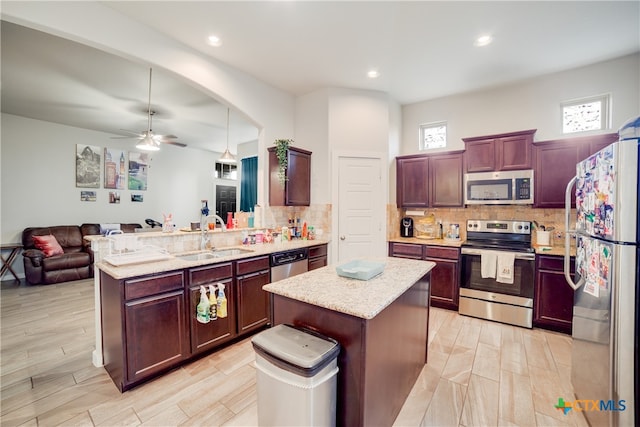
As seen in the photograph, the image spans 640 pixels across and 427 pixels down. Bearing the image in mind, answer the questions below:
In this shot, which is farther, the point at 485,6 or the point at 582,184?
the point at 485,6

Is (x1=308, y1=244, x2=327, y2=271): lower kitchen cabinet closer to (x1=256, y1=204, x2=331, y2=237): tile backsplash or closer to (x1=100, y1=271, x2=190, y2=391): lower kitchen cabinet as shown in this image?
(x1=256, y1=204, x2=331, y2=237): tile backsplash

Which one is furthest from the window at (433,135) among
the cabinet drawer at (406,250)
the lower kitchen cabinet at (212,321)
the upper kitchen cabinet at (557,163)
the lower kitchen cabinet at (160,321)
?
the lower kitchen cabinet at (212,321)

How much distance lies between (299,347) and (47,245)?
6235 mm

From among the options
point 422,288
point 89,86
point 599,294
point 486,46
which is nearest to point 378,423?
point 422,288

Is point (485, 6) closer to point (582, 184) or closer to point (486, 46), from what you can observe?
point (486, 46)

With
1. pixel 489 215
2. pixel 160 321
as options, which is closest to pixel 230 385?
pixel 160 321

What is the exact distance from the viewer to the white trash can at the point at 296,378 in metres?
1.29

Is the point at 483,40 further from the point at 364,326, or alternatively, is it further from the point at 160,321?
the point at 160,321

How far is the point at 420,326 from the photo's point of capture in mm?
2250

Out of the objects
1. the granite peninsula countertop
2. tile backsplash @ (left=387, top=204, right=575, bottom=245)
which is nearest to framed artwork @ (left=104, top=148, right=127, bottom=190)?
tile backsplash @ (left=387, top=204, right=575, bottom=245)

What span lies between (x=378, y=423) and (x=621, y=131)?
2.20 m

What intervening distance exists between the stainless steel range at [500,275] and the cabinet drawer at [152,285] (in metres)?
3.45

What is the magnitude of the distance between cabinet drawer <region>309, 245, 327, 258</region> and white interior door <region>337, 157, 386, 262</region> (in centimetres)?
27

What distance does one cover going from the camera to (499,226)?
3783mm
